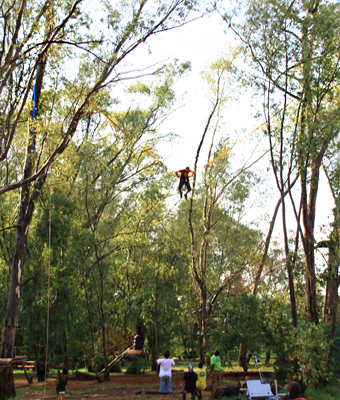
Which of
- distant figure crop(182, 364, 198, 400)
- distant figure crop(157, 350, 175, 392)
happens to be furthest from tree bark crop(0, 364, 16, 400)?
distant figure crop(182, 364, 198, 400)

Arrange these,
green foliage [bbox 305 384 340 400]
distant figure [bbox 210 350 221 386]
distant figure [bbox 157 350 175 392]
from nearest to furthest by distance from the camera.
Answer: distant figure [bbox 157 350 175 392]
green foliage [bbox 305 384 340 400]
distant figure [bbox 210 350 221 386]

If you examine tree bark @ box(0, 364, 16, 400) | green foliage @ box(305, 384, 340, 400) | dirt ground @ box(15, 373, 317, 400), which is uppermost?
Answer: tree bark @ box(0, 364, 16, 400)

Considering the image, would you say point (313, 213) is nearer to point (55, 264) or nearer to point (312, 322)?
point (312, 322)

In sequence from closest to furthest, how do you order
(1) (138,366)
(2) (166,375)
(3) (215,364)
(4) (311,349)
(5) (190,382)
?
1. (2) (166,375)
2. (5) (190,382)
3. (4) (311,349)
4. (3) (215,364)
5. (1) (138,366)

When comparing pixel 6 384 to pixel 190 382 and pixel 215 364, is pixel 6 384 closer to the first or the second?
pixel 190 382

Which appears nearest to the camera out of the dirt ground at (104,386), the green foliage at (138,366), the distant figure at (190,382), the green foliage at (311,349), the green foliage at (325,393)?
the distant figure at (190,382)

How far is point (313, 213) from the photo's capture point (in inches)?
421

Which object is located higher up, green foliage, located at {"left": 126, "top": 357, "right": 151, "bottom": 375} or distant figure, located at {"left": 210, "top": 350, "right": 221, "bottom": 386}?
distant figure, located at {"left": 210, "top": 350, "right": 221, "bottom": 386}

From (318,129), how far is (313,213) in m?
2.46

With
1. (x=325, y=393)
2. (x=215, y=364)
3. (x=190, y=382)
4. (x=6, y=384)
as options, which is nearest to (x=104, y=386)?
(x=215, y=364)

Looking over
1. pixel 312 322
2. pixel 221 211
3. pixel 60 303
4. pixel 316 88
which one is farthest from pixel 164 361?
pixel 221 211

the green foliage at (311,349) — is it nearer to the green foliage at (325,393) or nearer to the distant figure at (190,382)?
the green foliage at (325,393)

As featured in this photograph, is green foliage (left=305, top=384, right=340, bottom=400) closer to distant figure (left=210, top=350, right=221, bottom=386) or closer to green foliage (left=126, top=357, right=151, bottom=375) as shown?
distant figure (left=210, top=350, right=221, bottom=386)

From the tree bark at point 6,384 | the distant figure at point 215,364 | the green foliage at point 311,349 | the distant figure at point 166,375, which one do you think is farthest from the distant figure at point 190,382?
the tree bark at point 6,384
